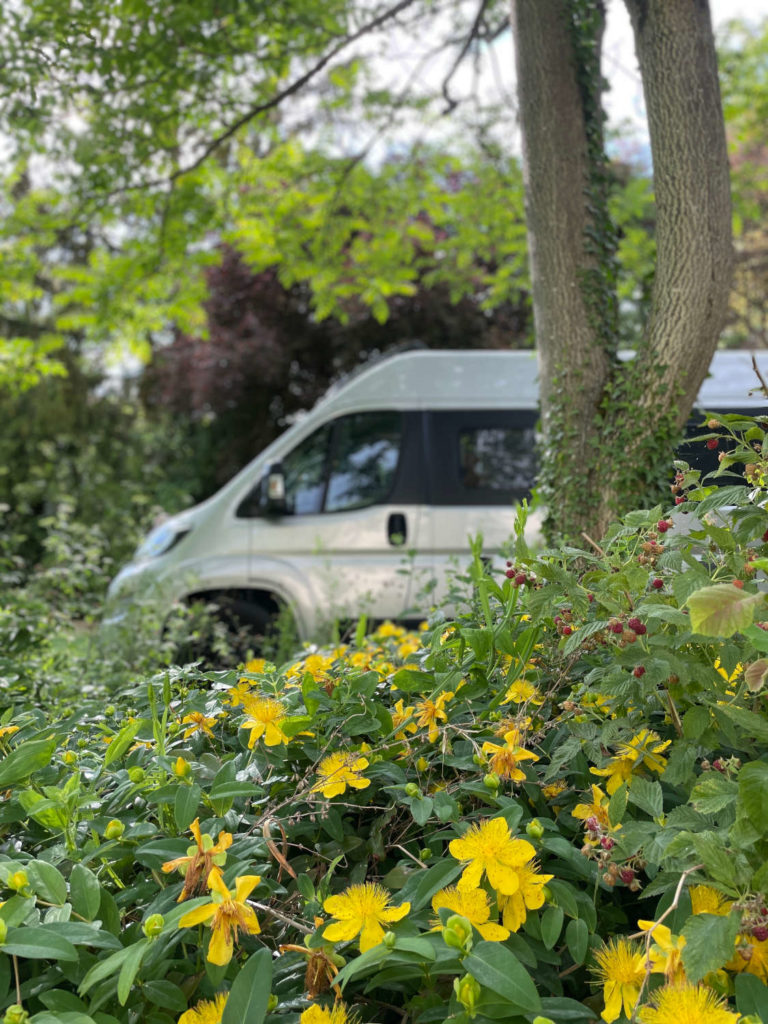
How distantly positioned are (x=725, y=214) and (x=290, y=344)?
10.5m

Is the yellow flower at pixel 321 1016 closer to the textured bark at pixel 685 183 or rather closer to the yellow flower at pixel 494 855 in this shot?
the yellow flower at pixel 494 855

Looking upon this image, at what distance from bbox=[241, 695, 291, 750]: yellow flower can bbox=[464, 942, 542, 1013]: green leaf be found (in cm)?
50

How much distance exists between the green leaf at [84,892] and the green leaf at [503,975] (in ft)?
1.58

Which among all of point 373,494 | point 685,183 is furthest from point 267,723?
point 373,494

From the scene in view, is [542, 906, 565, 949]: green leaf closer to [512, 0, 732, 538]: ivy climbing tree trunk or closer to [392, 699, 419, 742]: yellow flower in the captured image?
[392, 699, 419, 742]: yellow flower

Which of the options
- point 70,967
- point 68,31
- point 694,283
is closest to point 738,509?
point 70,967

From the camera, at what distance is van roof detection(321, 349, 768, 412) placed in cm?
661

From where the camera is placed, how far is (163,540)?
6527 millimetres

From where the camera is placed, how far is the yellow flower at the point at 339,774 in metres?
1.31

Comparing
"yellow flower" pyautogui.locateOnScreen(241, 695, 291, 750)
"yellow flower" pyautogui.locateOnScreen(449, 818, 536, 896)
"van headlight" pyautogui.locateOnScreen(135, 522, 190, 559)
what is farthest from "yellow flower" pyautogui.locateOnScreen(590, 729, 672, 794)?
"van headlight" pyautogui.locateOnScreen(135, 522, 190, 559)

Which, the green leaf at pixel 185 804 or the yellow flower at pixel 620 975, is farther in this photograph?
the green leaf at pixel 185 804

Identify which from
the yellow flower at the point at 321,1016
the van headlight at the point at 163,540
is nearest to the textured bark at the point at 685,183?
the yellow flower at the point at 321,1016

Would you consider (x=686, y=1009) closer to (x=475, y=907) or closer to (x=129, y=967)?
(x=475, y=907)

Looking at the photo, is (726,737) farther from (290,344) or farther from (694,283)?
(290,344)
